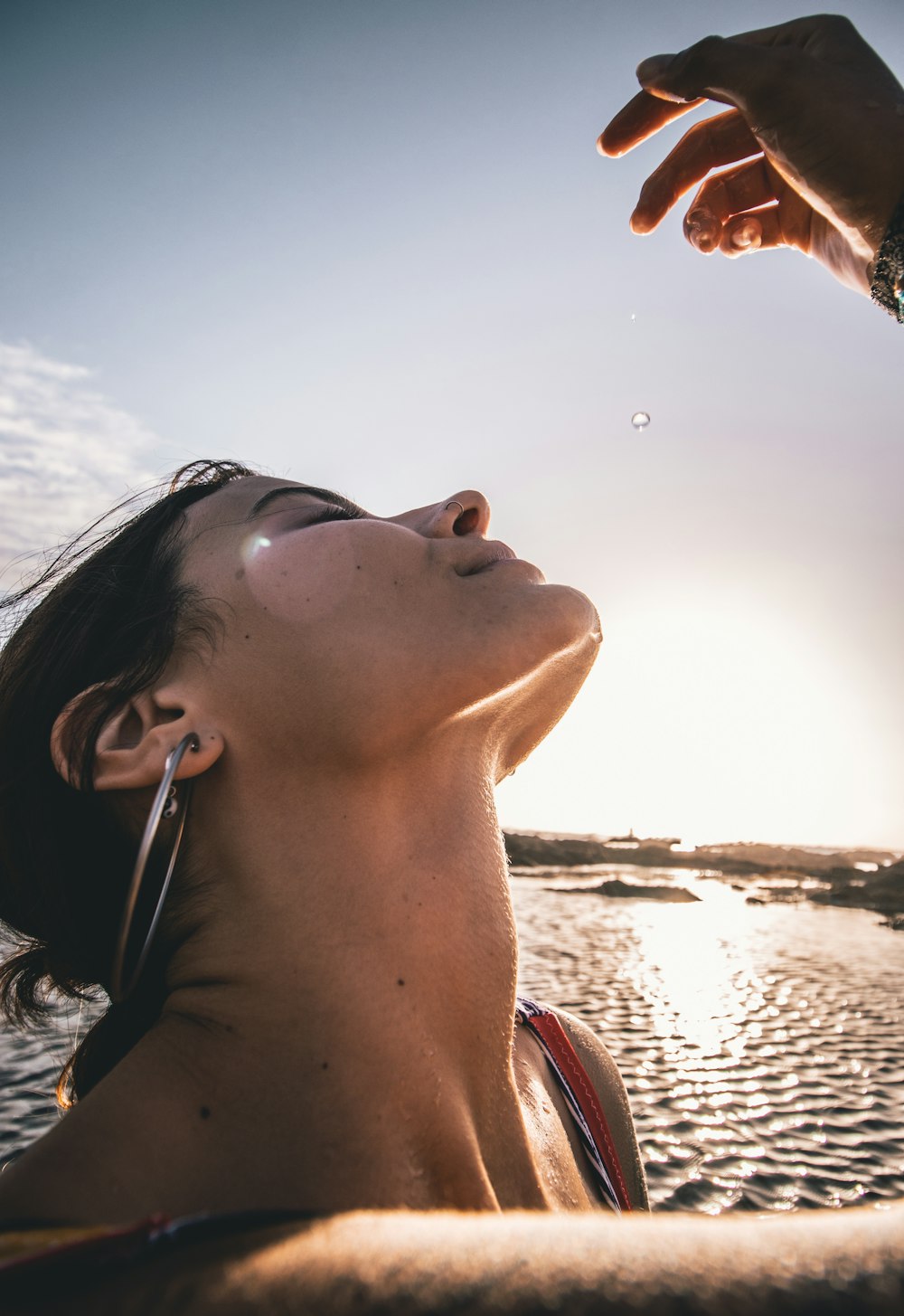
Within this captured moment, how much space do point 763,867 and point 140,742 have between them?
3729cm

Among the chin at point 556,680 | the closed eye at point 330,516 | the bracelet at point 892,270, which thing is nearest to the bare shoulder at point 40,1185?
the chin at point 556,680

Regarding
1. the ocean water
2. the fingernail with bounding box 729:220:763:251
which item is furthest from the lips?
the ocean water

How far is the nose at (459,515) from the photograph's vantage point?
2.30 meters

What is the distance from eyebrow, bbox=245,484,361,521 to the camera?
7.45ft

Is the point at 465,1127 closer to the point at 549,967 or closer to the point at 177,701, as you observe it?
the point at 177,701

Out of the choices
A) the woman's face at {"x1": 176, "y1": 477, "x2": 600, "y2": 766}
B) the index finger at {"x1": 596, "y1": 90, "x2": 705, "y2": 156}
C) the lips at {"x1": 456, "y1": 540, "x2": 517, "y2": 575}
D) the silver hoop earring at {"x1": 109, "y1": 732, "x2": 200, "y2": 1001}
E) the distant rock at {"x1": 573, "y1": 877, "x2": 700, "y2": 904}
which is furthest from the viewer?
the distant rock at {"x1": 573, "y1": 877, "x2": 700, "y2": 904}

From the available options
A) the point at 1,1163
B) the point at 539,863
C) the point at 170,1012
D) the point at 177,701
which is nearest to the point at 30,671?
the point at 177,701

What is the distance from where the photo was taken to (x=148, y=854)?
1786mm

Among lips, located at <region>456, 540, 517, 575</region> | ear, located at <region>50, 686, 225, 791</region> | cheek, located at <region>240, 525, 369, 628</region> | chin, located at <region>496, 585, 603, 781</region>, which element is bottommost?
ear, located at <region>50, 686, 225, 791</region>

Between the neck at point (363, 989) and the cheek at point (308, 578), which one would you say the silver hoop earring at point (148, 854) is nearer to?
the neck at point (363, 989)

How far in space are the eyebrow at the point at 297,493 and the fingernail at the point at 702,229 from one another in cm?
184

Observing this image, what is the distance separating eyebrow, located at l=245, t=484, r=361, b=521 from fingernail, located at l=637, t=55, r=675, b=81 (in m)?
1.74

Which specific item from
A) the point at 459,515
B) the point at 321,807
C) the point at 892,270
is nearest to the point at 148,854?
the point at 321,807

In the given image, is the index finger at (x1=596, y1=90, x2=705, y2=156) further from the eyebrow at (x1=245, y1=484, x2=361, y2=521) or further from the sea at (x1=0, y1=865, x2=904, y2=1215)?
the sea at (x1=0, y1=865, x2=904, y2=1215)
